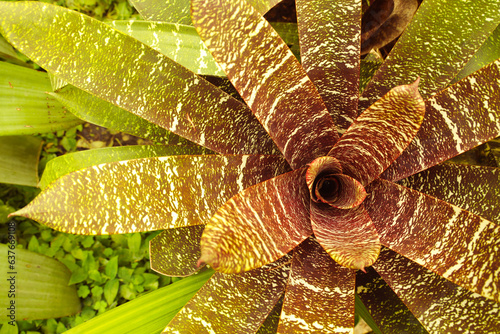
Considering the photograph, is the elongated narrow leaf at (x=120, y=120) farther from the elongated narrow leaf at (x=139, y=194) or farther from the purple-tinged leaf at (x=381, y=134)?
the purple-tinged leaf at (x=381, y=134)

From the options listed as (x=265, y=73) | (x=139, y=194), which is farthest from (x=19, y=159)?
(x=265, y=73)

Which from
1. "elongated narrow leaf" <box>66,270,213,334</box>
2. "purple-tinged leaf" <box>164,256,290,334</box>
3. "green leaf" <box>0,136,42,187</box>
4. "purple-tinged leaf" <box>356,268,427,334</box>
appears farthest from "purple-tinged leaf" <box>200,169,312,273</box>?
"green leaf" <box>0,136,42,187</box>

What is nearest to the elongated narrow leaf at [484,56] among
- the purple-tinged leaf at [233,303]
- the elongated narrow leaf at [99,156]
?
the purple-tinged leaf at [233,303]

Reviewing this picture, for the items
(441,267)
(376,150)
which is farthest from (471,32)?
(441,267)

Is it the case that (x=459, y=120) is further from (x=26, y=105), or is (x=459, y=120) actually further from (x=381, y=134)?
(x=26, y=105)

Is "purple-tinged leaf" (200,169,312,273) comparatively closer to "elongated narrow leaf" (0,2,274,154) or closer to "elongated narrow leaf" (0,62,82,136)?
"elongated narrow leaf" (0,2,274,154)

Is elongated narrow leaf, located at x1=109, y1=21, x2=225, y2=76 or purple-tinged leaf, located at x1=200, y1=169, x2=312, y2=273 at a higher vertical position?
elongated narrow leaf, located at x1=109, y1=21, x2=225, y2=76
